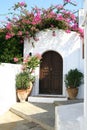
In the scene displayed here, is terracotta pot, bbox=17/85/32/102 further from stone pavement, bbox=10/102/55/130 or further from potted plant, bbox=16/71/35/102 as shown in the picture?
stone pavement, bbox=10/102/55/130

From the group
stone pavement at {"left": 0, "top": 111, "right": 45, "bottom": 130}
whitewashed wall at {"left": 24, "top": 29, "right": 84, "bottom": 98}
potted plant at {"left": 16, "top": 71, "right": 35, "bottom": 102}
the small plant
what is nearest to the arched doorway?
whitewashed wall at {"left": 24, "top": 29, "right": 84, "bottom": 98}

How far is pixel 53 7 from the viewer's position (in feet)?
50.0

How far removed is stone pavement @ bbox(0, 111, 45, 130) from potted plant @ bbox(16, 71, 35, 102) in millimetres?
1877

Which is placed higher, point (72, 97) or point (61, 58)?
point (61, 58)

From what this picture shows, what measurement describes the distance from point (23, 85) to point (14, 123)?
3.41m

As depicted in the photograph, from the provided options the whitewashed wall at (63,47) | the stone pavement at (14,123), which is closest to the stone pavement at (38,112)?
the stone pavement at (14,123)

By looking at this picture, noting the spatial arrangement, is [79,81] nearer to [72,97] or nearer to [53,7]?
[72,97]

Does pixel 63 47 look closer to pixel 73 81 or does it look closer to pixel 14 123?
pixel 73 81

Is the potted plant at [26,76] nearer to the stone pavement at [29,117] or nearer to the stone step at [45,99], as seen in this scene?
the stone step at [45,99]

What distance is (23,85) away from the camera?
46.2 feet

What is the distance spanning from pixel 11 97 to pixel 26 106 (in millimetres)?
1007

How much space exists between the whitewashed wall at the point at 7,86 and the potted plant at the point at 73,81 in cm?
268

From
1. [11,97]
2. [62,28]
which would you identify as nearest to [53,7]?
[62,28]

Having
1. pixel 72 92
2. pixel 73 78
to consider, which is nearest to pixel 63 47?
pixel 73 78
